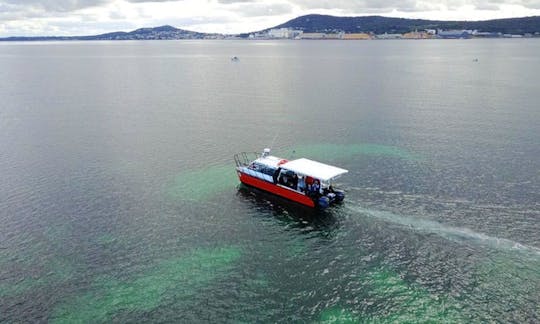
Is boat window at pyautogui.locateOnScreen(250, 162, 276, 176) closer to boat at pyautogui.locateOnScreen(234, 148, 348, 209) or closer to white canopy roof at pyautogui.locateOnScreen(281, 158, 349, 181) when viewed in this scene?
boat at pyautogui.locateOnScreen(234, 148, 348, 209)

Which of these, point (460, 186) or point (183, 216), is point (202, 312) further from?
point (460, 186)

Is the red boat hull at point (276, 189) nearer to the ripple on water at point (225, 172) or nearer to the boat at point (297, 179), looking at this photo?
the boat at point (297, 179)

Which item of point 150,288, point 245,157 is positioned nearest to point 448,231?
point 150,288

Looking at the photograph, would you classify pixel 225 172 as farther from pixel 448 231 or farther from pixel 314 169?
pixel 448 231

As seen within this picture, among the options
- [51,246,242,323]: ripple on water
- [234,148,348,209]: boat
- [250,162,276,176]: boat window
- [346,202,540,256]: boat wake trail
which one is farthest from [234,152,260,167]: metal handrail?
[51,246,242,323]: ripple on water

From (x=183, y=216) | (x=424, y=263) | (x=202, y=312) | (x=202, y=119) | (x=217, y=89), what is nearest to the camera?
(x=202, y=312)

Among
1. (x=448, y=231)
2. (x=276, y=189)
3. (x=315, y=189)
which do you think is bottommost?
(x=448, y=231)

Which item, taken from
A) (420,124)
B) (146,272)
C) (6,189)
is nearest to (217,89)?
(420,124)
